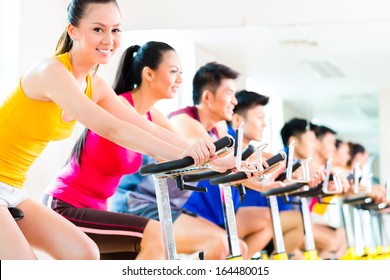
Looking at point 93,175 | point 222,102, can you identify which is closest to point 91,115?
point 93,175

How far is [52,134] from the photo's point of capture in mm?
2838

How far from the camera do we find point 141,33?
145 inches

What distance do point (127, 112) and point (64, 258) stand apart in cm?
60

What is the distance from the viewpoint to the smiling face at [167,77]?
356cm

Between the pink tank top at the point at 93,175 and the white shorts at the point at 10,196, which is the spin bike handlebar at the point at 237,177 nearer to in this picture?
the pink tank top at the point at 93,175

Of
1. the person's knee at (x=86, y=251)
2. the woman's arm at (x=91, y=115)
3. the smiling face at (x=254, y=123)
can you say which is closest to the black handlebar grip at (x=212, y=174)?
the woman's arm at (x=91, y=115)

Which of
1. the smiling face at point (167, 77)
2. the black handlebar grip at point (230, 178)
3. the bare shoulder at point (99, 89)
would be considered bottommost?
the black handlebar grip at point (230, 178)

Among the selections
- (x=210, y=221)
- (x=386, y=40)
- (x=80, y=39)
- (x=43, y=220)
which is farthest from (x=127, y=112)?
(x=386, y=40)

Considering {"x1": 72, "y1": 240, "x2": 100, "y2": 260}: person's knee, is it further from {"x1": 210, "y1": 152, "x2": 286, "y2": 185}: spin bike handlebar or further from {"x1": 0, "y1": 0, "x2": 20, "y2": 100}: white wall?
{"x1": 0, "y1": 0, "x2": 20, "y2": 100}: white wall

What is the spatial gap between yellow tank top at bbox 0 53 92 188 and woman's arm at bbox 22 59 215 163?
47 mm

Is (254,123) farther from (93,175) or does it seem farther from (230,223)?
(93,175)

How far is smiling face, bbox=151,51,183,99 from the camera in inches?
140

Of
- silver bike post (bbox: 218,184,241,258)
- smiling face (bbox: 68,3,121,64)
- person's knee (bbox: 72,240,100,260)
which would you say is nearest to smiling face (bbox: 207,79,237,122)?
silver bike post (bbox: 218,184,241,258)

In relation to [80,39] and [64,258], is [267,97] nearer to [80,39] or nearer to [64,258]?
[80,39]
